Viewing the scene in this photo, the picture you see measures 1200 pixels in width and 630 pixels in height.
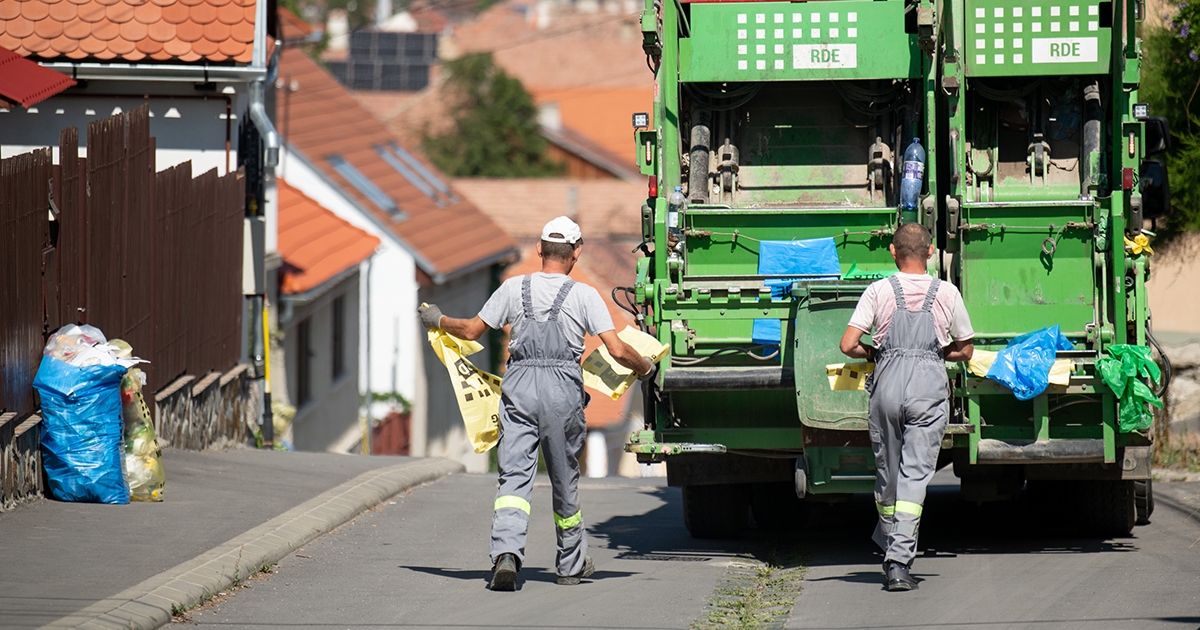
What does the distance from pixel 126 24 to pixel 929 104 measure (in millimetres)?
8066

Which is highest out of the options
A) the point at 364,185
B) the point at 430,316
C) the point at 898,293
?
the point at 364,185

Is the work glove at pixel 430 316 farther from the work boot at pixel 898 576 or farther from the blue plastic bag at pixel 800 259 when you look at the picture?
the work boot at pixel 898 576

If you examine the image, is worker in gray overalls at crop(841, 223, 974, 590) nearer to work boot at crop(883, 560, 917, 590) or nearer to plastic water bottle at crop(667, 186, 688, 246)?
work boot at crop(883, 560, 917, 590)

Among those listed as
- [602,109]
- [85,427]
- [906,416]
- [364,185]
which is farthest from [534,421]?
[602,109]

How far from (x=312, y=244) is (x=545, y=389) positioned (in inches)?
518

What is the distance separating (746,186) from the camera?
8.53 metres

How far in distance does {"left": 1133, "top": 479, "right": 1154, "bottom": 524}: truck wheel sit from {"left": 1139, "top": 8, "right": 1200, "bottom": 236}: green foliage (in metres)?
4.28

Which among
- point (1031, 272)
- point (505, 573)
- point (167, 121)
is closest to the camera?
point (505, 573)

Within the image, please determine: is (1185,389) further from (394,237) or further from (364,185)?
(364,185)

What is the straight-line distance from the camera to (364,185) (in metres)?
24.7

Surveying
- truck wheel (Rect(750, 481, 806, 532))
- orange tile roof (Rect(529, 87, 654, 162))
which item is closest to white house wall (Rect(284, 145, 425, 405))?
truck wheel (Rect(750, 481, 806, 532))

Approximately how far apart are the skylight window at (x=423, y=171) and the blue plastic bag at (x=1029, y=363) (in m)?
21.3

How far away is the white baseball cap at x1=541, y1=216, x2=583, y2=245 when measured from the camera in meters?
6.64

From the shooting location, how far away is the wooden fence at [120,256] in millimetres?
8016
